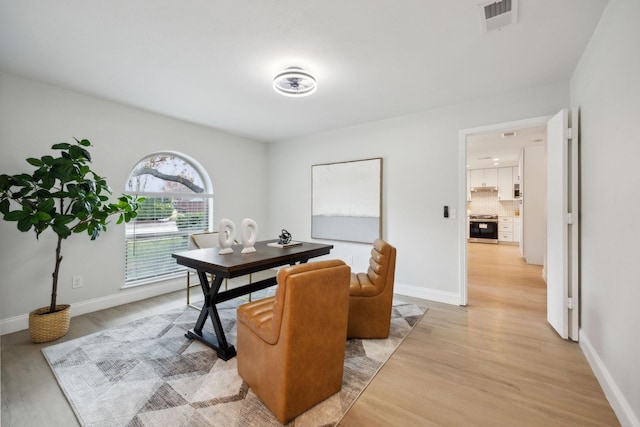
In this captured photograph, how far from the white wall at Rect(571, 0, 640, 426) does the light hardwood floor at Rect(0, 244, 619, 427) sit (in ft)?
0.72

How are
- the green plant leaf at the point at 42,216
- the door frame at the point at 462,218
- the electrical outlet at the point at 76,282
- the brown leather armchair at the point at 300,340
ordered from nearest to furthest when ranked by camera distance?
the brown leather armchair at the point at 300,340 → the green plant leaf at the point at 42,216 → the electrical outlet at the point at 76,282 → the door frame at the point at 462,218

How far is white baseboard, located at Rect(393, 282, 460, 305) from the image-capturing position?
3.38 meters

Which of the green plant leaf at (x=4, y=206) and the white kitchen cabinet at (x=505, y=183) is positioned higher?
the white kitchen cabinet at (x=505, y=183)

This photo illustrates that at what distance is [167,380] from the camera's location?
73.3 inches

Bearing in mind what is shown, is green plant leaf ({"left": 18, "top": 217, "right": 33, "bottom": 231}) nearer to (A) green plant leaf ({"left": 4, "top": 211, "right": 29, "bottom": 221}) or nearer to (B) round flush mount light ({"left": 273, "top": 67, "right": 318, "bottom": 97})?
(A) green plant leaf ({"left": 4, "top": 211, "right": 29, "bottom": 221})

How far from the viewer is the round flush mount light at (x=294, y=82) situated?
8.08 ft

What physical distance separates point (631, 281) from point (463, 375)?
115 centimetres

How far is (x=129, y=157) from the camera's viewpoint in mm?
3385

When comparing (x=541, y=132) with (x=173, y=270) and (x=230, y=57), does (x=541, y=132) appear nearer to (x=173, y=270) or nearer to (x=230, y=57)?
(x=230, y=57)

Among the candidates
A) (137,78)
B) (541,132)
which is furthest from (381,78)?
(541,132)

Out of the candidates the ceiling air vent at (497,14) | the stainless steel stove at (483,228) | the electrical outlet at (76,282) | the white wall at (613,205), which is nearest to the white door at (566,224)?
the white wall at (613,205)

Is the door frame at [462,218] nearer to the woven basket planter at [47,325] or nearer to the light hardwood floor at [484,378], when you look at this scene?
the light hardwood floor at [484,378]

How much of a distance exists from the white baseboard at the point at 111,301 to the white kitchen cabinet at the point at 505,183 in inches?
361

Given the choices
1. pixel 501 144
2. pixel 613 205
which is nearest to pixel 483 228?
pixel 501 144
